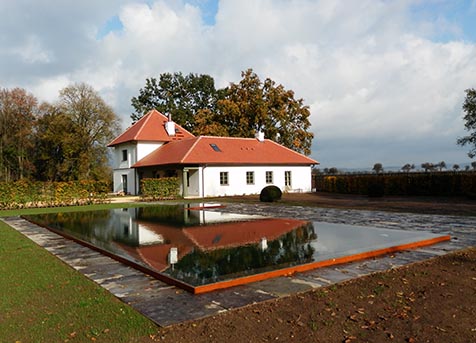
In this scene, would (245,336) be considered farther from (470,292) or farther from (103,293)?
(470,292)

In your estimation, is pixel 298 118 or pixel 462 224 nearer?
pixel 462 224

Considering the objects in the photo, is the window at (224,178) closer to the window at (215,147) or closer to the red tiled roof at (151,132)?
the window at (215,147)

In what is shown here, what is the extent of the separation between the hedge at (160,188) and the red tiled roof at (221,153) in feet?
5.45

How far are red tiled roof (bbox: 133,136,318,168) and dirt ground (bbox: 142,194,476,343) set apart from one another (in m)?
24.3

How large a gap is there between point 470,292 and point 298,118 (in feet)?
126

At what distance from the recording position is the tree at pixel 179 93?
5325cm

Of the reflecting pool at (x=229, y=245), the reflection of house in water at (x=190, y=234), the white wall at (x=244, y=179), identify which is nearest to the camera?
the reflecting pool at (x=229, y=245)

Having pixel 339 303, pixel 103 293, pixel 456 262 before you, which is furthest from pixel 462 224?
pixel 103 293

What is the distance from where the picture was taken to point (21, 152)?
4303 centimetres

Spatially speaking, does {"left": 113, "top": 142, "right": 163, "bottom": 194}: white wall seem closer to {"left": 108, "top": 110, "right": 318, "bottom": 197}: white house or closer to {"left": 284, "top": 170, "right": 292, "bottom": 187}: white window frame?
{"left": 108, "top": 110, "right": 318, "bottom": 197}: white house

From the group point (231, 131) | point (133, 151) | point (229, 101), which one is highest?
point (229, 101)

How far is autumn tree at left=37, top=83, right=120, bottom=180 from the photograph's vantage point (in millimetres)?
43438

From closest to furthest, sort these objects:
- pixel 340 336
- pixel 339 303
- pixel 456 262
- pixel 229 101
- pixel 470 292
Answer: pixel 340 336 → pixel 339 303 → pixel 470 292 → pixel 456 262 → pixel 229 101

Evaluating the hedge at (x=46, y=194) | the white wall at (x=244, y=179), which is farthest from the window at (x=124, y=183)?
the hedge at (x=46, y=194)
